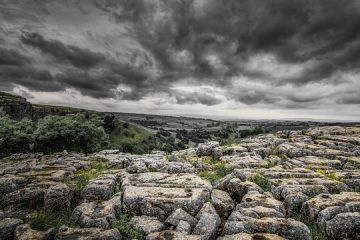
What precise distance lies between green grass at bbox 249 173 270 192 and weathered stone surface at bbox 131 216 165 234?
921cm

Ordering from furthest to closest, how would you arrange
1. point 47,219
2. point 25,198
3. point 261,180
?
point 261,180 → point 25,198 → point 47,219

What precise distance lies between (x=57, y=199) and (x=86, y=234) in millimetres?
5359

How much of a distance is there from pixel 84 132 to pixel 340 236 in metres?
61.4

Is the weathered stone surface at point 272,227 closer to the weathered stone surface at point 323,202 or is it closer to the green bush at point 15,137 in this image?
the weathered stone surface at point 323,202

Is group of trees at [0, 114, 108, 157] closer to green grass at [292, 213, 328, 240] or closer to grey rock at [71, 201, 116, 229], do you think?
grey rock at [71, 201, 116, 229]

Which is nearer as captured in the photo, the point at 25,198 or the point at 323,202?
the point at 323,202

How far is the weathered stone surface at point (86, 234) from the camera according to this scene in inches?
404

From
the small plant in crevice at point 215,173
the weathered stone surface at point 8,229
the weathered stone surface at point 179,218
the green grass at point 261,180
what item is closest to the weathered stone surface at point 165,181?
the small plant in crevice at point 215,173

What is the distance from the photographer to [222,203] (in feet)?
47.0

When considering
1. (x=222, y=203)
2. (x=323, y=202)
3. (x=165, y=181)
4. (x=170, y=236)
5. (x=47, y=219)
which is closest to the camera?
(x=170, y=236)

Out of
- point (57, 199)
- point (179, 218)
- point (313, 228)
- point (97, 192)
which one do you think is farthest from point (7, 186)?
point (313, 228)

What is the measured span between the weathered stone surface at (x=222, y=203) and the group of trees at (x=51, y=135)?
2145 inches

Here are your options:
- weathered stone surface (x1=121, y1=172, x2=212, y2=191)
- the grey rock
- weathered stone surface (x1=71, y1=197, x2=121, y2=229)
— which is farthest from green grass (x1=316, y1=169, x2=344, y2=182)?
the grey rock

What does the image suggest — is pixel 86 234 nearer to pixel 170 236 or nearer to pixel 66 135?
→ pixel 170 236
